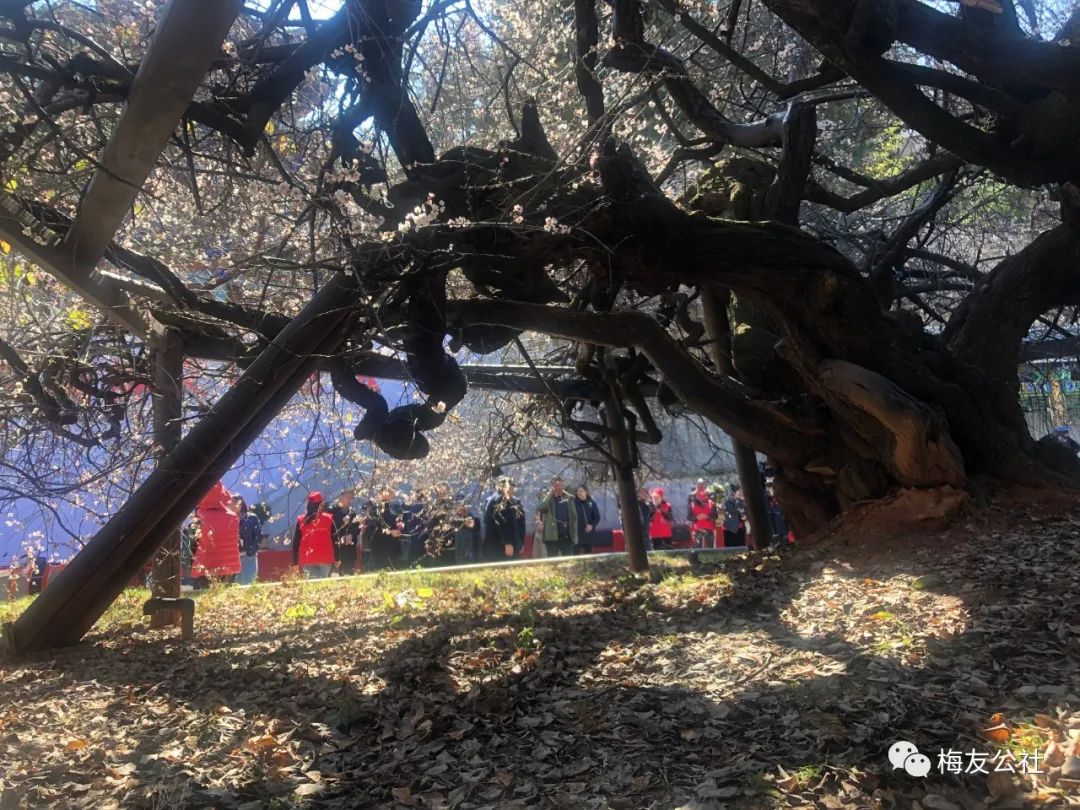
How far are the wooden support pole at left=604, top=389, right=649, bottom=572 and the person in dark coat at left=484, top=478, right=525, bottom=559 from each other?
2.70 meters

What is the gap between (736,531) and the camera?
45.1 ft

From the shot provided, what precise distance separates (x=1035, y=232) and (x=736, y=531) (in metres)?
6.50

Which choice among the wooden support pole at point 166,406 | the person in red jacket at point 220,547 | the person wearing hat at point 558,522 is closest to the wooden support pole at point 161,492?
the wooden support pole at point 166,406

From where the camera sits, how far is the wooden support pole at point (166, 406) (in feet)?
19.5

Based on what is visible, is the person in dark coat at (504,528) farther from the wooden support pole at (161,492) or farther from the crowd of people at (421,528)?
the wooden support pole at (161,492)

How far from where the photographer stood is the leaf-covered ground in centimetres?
271

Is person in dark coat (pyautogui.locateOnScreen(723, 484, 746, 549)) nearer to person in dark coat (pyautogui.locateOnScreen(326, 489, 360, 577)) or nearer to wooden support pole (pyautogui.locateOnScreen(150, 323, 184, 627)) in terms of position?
person in dark coat (pyautogui.locateOnScreen(326, 489, 360, 577))

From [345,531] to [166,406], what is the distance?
471 cm

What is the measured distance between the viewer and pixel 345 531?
10500 millimetres

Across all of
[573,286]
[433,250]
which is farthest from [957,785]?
[573,286]

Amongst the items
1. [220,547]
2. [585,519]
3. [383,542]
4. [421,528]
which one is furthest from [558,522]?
[220,547]

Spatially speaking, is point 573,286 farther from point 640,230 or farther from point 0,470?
point 0,470

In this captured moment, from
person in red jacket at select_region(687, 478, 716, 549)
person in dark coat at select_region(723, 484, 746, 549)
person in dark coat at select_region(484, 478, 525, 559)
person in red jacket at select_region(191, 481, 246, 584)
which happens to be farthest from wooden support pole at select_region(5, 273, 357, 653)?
person in dark coat at select_region(723, 484, 746, 549)

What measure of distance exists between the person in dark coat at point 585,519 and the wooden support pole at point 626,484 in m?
3.48
